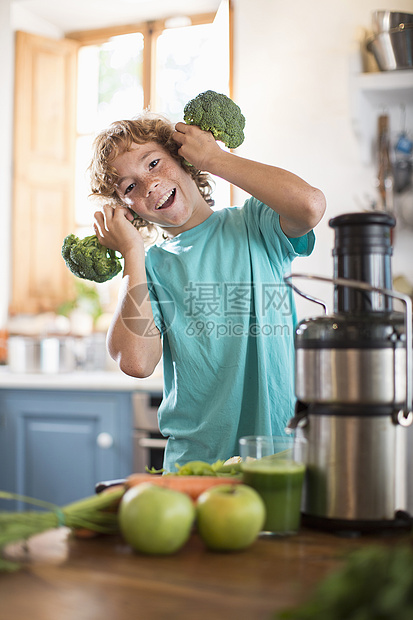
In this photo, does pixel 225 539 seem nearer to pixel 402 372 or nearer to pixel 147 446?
pixel 402 372

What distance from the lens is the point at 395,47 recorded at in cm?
251

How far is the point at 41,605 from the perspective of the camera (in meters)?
0.55

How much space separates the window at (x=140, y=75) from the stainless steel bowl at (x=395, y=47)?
0.97m

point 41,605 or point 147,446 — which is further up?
point 41,605

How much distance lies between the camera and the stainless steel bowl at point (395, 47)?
248 cm

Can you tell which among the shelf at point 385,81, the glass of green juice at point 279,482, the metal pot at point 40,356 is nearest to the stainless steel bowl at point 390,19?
the shelf at point 385,81

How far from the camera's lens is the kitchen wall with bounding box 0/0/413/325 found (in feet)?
9.38

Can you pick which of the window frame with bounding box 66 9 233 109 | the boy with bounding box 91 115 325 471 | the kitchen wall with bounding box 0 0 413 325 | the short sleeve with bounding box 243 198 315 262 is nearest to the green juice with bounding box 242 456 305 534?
the boy with bounding box 91 115 325 471

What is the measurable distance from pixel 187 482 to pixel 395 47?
2.26 meters

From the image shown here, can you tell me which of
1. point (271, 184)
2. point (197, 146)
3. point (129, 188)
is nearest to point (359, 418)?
point (271, 184)

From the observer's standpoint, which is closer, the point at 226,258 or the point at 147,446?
the point at 226,258

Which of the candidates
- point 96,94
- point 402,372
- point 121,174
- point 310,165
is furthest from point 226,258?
point 96,94

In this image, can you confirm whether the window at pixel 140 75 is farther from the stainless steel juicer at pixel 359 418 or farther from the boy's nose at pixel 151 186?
the stainless steel juicer at pixel 359 418

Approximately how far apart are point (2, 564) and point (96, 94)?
3547mm
